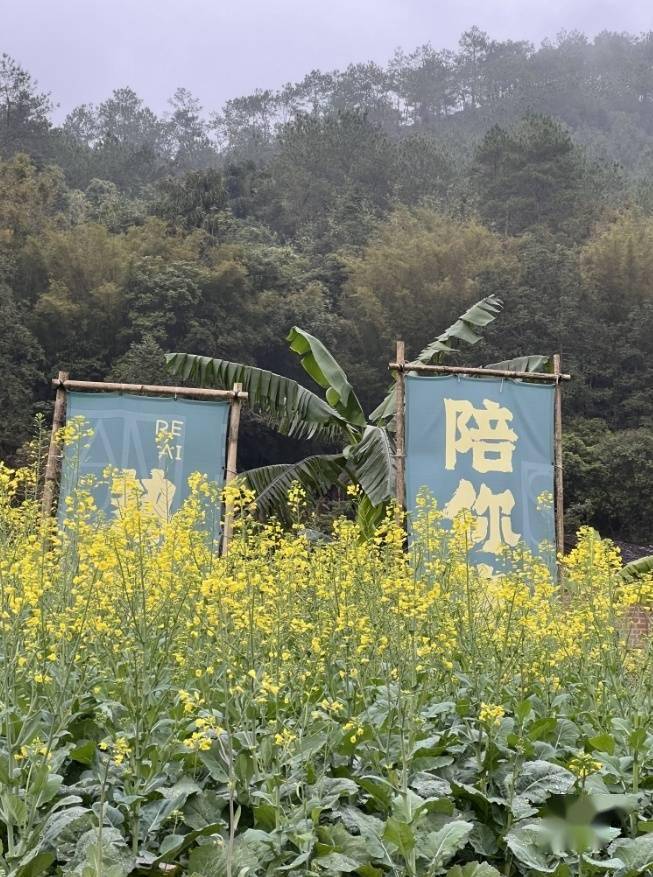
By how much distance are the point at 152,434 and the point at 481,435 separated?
2922 mm

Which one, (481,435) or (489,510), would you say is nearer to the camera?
(489,510)

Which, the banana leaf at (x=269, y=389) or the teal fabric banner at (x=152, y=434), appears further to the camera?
the banana leaf at (x=269, y=389)

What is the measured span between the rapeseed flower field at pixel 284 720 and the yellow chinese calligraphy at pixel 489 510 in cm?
459

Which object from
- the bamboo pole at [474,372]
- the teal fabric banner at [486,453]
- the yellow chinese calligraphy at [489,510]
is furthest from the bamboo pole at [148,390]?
the yellow chinese calligraphy at [489,510]

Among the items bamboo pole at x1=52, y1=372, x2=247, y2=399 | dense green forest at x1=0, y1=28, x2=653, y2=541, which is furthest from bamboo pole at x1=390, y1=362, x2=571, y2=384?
dense green forest at x1=0, y1=28, x2=653, y2=541

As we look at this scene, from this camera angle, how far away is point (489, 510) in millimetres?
8781

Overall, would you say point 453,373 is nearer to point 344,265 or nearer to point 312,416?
point 312,416

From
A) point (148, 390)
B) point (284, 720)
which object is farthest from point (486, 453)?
point (284, 720)

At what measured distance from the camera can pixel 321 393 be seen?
76.9 ft

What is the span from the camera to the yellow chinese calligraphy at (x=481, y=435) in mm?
8938

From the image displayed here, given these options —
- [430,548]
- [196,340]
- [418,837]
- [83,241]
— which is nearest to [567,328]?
[196,340]

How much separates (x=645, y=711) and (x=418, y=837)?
110 cm

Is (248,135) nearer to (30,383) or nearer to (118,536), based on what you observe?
(30,383)

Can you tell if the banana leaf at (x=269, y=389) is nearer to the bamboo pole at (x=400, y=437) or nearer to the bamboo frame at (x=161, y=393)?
the bamboo pole at (x=400, y=437)
